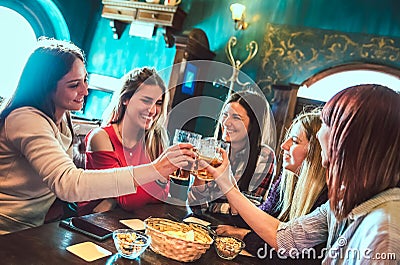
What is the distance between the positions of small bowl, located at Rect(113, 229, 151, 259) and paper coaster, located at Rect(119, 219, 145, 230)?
0.24 metres

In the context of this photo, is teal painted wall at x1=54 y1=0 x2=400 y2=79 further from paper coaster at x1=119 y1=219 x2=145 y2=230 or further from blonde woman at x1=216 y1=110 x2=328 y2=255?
paper coaster at x1=119 y1=219 x2=145 y2=230

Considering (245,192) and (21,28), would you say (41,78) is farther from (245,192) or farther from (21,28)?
(21,28)

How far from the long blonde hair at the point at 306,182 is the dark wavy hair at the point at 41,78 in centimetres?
102

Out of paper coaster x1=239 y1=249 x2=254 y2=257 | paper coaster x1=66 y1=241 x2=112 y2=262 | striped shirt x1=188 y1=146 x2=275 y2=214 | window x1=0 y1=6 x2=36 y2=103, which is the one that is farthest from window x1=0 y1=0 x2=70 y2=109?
paper coaster x1=239 y1=249 x2=254 y2=257

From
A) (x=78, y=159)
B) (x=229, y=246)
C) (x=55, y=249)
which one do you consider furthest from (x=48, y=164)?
(x=78, y=159)

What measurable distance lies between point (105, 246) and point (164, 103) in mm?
1184

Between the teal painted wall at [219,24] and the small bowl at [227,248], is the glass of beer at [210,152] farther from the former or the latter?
the teal painted wall at [219,24]

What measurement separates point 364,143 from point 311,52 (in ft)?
11.4

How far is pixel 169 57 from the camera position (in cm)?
448

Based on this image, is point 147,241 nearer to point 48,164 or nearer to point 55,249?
point 55,249

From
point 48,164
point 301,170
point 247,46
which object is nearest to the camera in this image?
point 48,164

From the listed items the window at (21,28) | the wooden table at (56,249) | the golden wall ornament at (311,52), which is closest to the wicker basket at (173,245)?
the wooden table at (56,249)

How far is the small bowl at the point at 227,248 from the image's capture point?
1231mm

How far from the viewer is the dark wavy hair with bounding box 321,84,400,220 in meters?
Answer: 0.97
